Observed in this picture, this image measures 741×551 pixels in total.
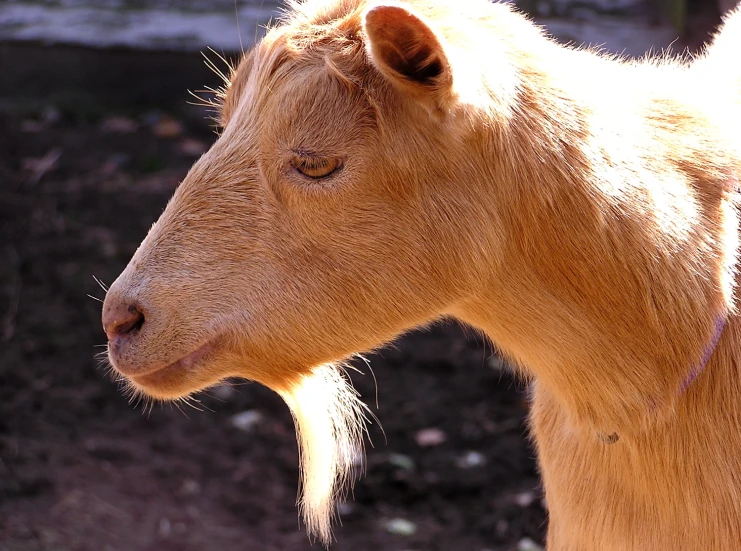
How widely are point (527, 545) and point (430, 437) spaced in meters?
0.72

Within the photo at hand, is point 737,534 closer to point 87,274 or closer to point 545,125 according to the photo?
point 545,125

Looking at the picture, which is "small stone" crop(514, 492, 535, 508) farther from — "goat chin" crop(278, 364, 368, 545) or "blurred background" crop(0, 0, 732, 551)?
"goat chin" crop(278, 364, 368, 545)

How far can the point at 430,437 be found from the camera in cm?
419

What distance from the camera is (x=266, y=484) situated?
3930 millimetres

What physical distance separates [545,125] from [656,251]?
0.35 meters

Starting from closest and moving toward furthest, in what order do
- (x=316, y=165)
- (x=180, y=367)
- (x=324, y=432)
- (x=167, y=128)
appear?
(x=316, y=165) < (x=180, y=367) < (x=324, y=432) < (x=167, y=128)

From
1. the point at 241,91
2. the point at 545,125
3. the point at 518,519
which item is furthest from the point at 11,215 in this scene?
A: the point at 545,125

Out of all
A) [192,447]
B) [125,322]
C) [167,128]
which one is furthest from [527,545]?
[167,128]

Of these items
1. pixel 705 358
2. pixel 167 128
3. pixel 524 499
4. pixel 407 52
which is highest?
pixel 407 52

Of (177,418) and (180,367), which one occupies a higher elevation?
(180,367)

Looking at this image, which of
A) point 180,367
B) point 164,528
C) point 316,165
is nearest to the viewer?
point 316,165

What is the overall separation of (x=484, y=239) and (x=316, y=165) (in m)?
0.37

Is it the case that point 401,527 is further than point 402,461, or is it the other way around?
point 402,461

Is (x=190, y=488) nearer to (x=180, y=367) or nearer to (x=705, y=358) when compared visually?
(x=180, y=367)
